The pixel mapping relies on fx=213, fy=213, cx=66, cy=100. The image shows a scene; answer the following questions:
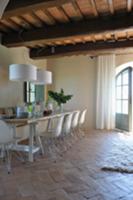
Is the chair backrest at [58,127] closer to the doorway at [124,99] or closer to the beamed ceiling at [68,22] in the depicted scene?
the beamed ceiling at [68,22]

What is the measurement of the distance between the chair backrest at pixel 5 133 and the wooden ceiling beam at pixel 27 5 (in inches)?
66.3

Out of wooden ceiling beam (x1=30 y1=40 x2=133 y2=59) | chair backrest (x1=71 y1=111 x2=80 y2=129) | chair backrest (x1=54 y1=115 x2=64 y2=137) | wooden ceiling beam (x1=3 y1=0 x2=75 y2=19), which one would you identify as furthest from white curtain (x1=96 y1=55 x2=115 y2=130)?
wooden ceiling beam (x1=3 y1=0 x2=75 y2=19)

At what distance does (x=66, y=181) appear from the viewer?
2.96m

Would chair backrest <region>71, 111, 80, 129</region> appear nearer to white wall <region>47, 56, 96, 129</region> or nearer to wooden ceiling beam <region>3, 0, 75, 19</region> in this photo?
white wall <region>47, 56, 96, 129</region>

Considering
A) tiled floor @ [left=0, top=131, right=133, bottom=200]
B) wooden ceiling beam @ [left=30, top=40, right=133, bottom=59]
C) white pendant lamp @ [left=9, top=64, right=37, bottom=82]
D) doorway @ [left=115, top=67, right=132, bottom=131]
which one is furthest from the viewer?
doorway @ [left=115, top=67, right=132, bottom=131]

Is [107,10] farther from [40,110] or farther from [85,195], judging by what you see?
[85,195]

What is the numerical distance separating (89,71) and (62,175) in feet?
15.9

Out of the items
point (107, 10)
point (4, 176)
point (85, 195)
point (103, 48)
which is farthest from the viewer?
point (103, 48)

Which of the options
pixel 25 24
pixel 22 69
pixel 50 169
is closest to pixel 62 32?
pixel 25 24

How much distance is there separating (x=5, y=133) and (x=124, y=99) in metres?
4.82

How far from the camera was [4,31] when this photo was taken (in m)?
4.90

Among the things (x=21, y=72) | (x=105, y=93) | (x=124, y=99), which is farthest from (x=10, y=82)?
(x=124, y=99)

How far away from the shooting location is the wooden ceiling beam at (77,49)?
546 cm

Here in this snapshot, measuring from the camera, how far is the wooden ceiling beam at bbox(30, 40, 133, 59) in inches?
215
